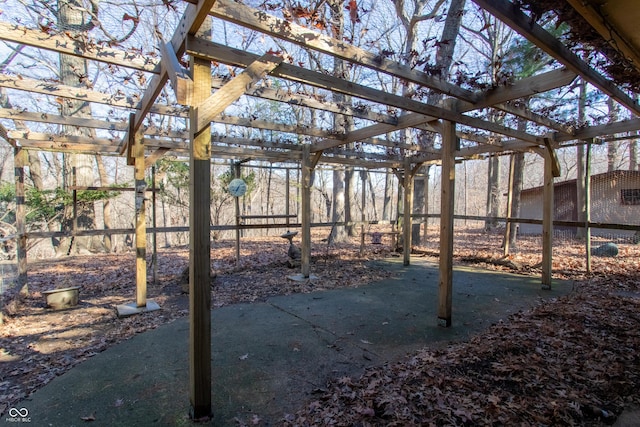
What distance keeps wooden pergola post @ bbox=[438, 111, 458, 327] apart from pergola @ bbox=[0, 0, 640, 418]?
1 centimetres

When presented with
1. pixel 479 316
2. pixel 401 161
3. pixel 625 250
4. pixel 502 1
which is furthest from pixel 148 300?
pixel 625 250

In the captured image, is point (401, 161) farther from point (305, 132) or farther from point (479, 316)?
point (479, 316)

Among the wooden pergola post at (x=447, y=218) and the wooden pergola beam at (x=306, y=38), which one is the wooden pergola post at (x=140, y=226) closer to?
the wooden pergola beam at (x=306, y=38)

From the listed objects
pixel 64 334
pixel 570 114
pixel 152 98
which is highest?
pixel 570 114

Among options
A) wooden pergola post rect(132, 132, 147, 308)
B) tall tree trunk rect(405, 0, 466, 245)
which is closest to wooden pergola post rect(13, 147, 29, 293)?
wooden pergola post rect(132, 132, 147, 308)

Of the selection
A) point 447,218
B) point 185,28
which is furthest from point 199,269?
point 447,218

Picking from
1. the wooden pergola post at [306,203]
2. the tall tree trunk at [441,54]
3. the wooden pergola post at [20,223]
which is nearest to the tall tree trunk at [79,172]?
the wooden pergola post at [20,223]

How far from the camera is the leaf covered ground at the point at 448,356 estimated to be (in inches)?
88.8

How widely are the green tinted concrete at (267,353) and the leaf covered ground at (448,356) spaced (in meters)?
0.23

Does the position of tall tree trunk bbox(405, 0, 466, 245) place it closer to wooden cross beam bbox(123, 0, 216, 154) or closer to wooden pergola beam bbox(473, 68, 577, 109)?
wooden pergola beam bbox(473, 68, 577, 109)

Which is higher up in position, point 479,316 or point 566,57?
point 566,57

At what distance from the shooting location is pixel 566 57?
249cm

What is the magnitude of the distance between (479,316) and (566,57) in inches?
131

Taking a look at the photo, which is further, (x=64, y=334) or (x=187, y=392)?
(x=64, y=334)
